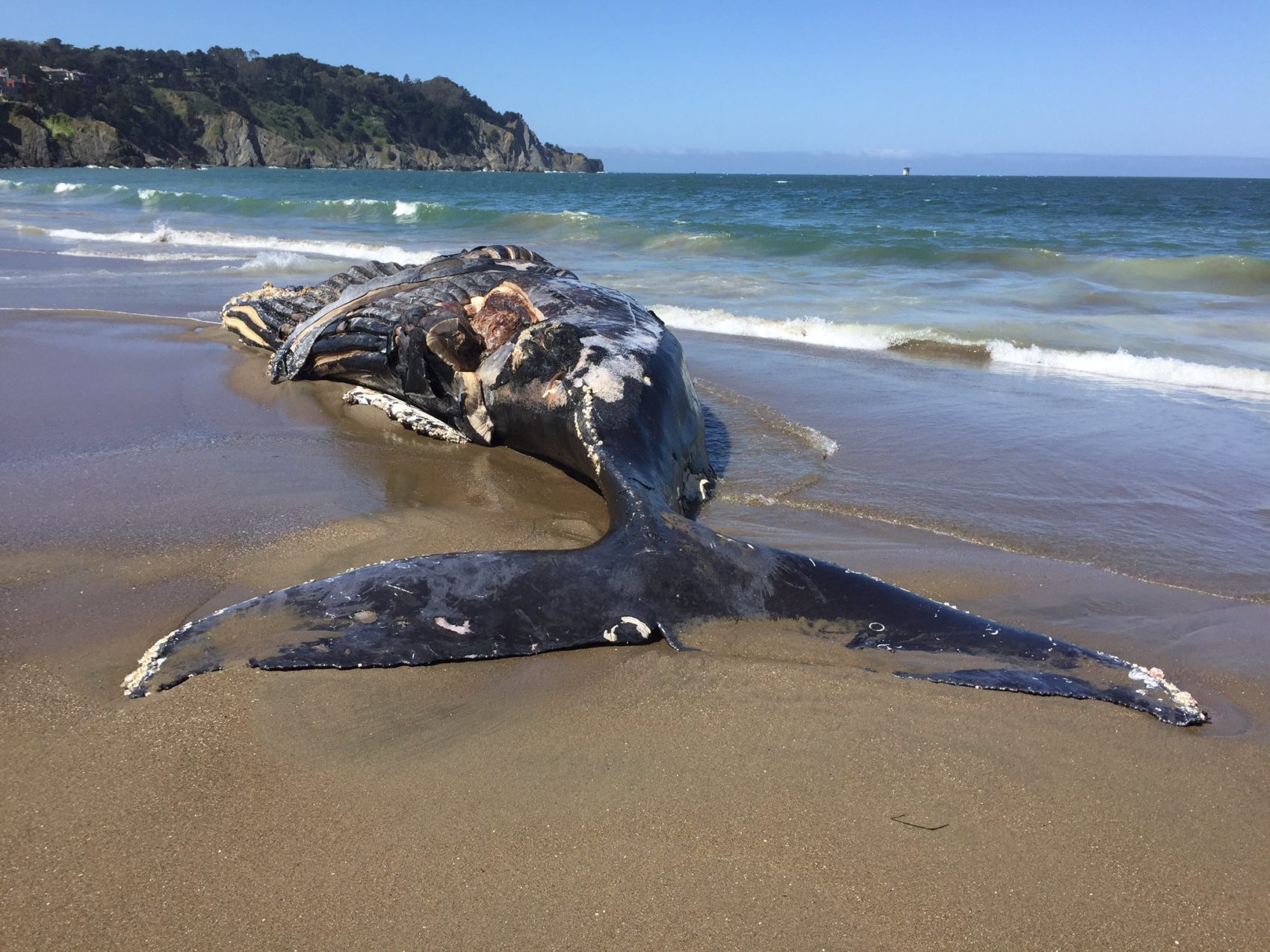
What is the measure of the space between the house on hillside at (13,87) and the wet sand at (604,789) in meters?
127

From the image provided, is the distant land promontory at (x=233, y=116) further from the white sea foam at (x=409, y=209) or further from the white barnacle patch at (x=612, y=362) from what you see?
the white barnacle patch at (x=612, y=362)

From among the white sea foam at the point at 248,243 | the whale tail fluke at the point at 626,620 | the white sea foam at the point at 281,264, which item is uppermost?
the white sea foam at the point at 248,243

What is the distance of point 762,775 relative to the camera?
97.3 inches

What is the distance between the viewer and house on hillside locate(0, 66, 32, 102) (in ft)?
340

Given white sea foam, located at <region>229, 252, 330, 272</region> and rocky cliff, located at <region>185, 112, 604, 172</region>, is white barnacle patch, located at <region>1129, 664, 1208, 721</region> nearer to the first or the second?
white sea foam, located at <region>229, 252, 330, 272</region>

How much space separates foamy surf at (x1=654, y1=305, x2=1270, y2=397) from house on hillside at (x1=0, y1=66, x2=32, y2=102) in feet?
398

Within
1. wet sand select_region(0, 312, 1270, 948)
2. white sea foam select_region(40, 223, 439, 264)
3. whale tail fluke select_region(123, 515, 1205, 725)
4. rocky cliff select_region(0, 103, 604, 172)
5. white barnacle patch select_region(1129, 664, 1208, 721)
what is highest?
rocky cliff select_region(0, 103, 604, 172)

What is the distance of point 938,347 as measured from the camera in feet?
32.0

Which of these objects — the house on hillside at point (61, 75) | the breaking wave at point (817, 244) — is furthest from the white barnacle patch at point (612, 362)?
the house on hillside at point (61, 75)

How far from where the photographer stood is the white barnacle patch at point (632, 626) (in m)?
3.01

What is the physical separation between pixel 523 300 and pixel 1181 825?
14.0ft

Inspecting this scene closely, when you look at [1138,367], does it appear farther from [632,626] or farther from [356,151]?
[356,151]

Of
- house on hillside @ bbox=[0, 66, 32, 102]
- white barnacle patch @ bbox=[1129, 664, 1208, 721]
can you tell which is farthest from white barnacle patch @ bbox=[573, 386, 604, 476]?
house on hillside @ bbox=[0, 66, 32, 102]

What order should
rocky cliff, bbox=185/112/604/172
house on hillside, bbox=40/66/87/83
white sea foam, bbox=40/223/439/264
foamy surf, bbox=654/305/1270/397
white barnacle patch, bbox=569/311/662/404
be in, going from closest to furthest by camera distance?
white barnacle patch, bbox=569/311/662/404
foamy surf, bbox=654/305/1270/397
white sea foam, bbox=40/223/439/264
house on hillside, bbox=40/66/87/83
rocky cliff, bbox=185/112/604/172
